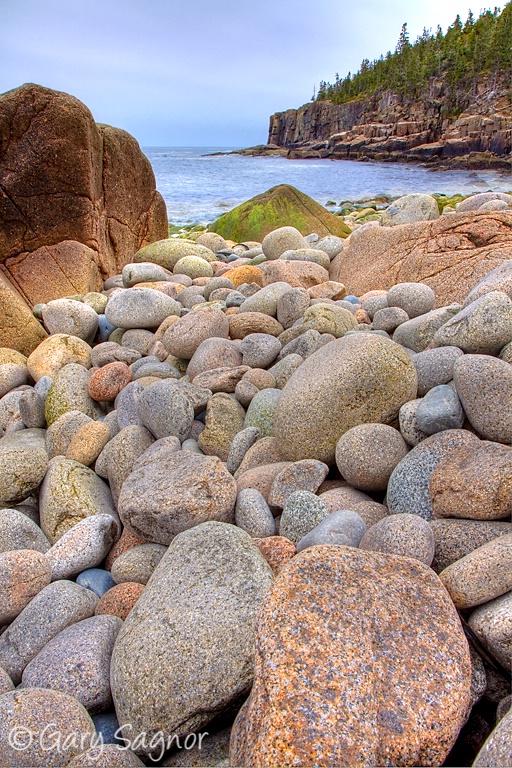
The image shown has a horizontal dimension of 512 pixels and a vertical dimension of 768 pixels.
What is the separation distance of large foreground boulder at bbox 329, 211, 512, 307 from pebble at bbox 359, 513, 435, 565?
3.25 m

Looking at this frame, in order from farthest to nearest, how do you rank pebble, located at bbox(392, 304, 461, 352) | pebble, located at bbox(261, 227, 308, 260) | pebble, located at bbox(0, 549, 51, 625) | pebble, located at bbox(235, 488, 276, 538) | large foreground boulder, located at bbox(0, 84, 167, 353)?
pebble, located at bbox(261, 227, 308, 260), large foreground boulder, located at bbox(0, 84, 167, 353), pebble, located at bbox(392, 304, 461, 352), pebble, located at bbox(235, 488, 276, 538), pebble, located at bbox(0, 549, 51, 625)

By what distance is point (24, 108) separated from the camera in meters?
6.14

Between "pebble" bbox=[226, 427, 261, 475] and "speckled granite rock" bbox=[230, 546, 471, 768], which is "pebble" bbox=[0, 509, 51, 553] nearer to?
"pebble" bbox=[226, 427, 261, 475]

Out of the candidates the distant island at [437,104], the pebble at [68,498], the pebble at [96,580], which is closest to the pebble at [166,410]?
the pebble at [68,498]

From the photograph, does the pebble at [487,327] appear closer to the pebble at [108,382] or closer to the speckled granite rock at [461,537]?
the speckled granite rock at [461,537]

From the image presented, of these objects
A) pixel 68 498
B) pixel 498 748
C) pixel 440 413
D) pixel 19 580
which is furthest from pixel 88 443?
pixel 498 748

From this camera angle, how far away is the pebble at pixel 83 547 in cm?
Answer: 273

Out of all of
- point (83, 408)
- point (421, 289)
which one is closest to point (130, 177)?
point (83, 408)

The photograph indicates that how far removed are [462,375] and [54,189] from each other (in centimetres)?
571

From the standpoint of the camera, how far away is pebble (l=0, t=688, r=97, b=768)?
163 cm

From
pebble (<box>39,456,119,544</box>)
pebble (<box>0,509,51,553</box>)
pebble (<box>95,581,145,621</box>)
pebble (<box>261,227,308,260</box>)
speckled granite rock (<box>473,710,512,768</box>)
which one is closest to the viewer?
speckled granite rock (<box>473,710,512,768</box>)

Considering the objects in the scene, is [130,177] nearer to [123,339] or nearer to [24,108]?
[24,108]

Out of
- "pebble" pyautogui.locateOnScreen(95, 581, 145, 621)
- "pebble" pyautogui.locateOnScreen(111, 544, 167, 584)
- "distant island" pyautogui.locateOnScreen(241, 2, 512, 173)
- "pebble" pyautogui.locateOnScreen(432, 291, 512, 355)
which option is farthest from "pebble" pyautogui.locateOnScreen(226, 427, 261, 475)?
"distant island" pyautogui.locateOnScreen(241, 2, 512, 173)

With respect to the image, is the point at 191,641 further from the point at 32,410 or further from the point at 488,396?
the point at 32,410
